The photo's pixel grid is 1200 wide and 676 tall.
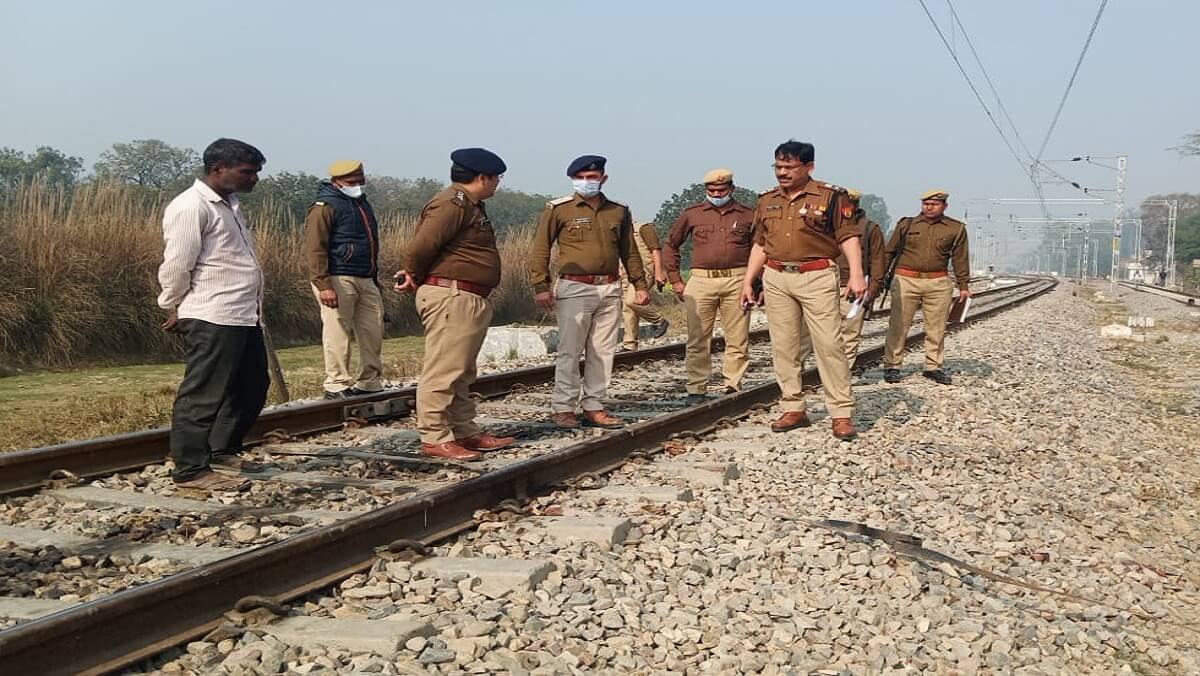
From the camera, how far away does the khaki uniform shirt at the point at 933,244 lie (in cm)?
1055

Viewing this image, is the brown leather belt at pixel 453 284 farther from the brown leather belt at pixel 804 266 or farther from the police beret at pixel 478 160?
the brown leather belt at pixel 804 266

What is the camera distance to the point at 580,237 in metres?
7.14

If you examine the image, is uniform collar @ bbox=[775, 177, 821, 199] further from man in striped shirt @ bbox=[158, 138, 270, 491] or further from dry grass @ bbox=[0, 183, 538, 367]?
dry grass @ bbox=[0, 183, 538, 367]

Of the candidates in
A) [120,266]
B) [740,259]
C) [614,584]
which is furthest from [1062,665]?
[120,266]

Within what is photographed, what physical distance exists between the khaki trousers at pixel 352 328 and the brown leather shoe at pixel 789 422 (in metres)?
3.35

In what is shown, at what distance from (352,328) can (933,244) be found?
→ 19.5 ft

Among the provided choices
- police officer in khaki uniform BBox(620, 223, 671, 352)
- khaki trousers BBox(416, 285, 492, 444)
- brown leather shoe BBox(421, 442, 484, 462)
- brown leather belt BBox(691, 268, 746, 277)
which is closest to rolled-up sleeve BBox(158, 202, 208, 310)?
khaki trousers BBox(416, 285, 492, 444)

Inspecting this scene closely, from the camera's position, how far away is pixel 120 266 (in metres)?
12.9

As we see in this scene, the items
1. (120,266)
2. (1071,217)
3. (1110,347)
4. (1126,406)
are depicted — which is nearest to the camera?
(1126,406)

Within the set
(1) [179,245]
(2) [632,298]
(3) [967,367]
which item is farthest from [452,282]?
(3) [967,367]

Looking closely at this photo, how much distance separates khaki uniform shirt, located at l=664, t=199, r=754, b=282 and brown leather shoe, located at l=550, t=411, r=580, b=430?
2.13 metres

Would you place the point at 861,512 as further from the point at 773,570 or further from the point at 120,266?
the point at 120,266

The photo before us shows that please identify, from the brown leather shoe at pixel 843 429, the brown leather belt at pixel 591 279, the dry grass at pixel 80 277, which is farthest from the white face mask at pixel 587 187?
the dry grass at pixel 80 277

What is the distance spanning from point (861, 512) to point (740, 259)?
3709 mm
